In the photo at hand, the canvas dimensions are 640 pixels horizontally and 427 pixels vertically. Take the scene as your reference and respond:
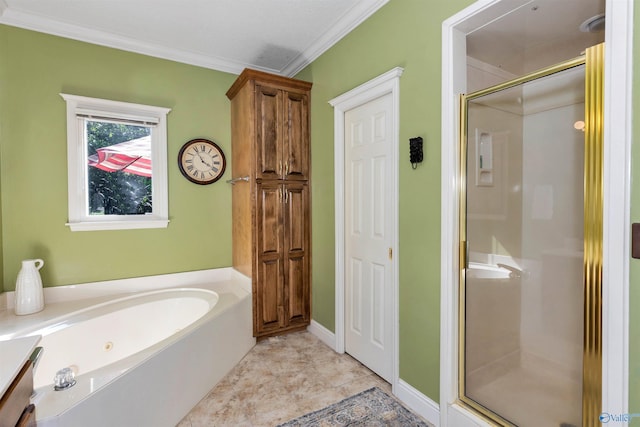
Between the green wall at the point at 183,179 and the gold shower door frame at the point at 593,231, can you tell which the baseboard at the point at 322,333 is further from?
the gold shower door frame at the point at 593,231

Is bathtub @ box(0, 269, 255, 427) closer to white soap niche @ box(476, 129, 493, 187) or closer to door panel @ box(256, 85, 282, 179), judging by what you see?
door panel @ box(256, 85, 282, 179)

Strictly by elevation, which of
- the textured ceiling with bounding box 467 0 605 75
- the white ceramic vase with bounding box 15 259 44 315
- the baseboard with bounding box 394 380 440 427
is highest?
the textured ceiling with bounding box 467 0 605 75

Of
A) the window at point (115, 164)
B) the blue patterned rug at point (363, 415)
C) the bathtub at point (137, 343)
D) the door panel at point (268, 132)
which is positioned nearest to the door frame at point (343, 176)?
the blue patterned rug at point (363, 415)

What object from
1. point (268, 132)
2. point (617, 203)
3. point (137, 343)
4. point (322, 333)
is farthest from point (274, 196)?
point (617, 203)

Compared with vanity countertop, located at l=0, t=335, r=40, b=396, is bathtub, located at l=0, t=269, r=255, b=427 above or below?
below

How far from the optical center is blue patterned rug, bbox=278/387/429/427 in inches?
73.5

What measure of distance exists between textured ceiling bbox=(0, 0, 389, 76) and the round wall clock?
831 mm

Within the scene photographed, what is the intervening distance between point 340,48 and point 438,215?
170cm

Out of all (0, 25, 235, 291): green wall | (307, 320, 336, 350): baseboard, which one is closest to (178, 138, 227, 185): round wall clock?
(0, 25, 235, 291): green wall

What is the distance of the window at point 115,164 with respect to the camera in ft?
8.86

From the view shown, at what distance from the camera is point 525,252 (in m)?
1.54

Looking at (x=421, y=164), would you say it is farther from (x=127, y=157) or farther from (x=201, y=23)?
(x=127, y=157)

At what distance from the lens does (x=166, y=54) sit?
3021 mm

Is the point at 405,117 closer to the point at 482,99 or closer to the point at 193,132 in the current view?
the point at 482,99
